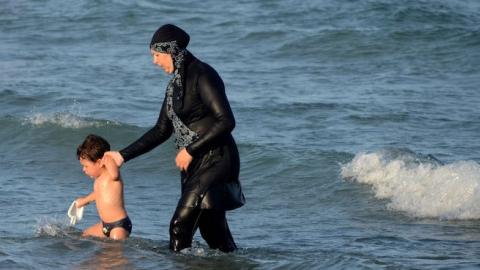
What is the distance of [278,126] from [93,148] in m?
7.17

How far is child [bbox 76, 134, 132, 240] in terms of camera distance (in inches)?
312

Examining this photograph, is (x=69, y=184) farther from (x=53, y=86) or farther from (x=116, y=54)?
(x=116, y=54)

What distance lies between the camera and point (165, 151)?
45.5 ft

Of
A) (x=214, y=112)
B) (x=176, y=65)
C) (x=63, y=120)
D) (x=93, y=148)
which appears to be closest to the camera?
(x=214, y=112)

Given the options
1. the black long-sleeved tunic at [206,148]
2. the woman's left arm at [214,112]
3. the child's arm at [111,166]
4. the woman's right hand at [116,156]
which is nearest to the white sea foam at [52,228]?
the child's arm at [111,166]

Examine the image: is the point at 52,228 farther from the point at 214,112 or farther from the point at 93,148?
the point at 214,112

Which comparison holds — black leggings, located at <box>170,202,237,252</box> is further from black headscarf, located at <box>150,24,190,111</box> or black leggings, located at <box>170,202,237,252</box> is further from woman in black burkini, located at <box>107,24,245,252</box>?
black headscarf, located at <box>150,24,190,111</box>

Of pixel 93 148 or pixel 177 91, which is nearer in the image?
pixel 177 91

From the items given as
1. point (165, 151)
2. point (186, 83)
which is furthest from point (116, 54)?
point (186, 83)

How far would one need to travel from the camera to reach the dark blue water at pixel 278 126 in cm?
878

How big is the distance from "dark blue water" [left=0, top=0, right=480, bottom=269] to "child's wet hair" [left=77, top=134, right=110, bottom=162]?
0.70m

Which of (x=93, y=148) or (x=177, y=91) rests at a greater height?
(x=177, y=91)

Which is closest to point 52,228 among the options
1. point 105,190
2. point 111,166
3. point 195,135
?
point 105,190

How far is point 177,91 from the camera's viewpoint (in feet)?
23.7
